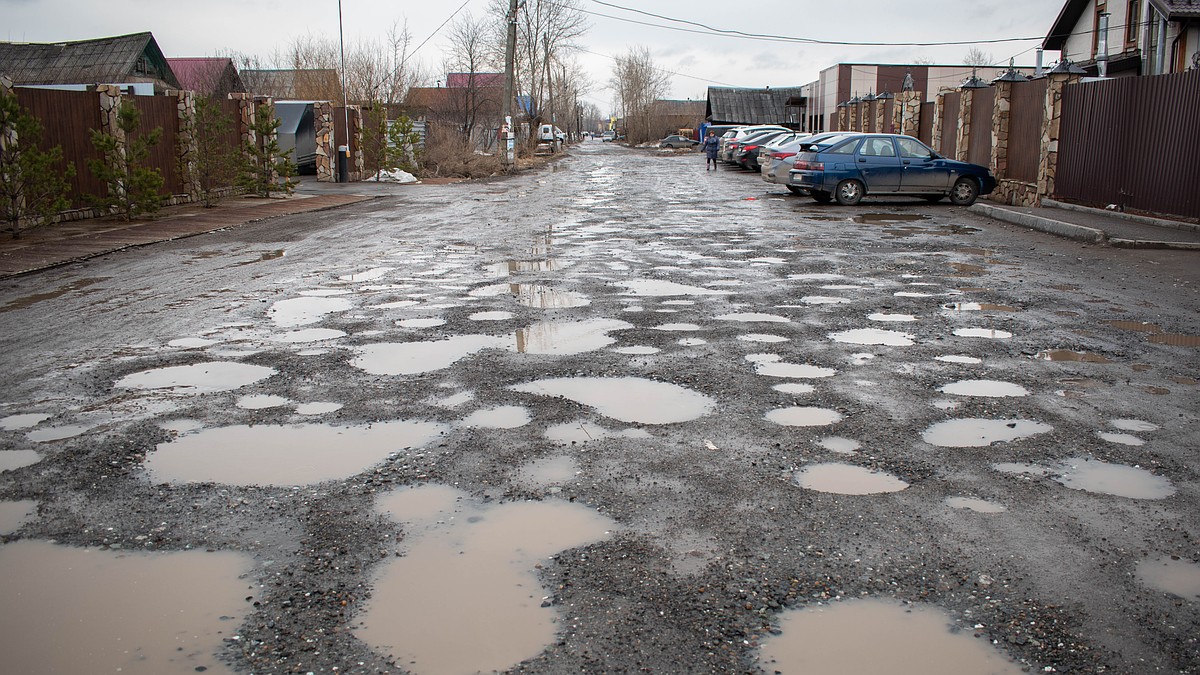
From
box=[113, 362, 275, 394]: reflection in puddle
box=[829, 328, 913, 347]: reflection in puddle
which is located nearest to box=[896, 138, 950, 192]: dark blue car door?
box=[829, 328, 913, 347]: reflection in puddle

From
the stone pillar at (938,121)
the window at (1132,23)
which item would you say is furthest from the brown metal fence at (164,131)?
the window at (1132,23)

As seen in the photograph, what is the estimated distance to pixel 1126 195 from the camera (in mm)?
16203

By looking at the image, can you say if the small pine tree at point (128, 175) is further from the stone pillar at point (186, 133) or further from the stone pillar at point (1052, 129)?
the stone pillar at point (1052, 129)

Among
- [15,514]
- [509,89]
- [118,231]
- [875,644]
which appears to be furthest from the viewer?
[509,89]

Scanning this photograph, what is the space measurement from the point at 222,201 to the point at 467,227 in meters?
8.16

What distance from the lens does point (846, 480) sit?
425 centimetres

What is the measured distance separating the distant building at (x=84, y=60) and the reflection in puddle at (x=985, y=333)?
130 feet

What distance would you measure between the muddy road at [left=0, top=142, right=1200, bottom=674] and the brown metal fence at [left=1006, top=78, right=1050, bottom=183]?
11.9 m

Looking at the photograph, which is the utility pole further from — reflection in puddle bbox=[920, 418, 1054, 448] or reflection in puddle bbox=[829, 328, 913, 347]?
reflection in puddle bbox=[920, 418, 1054, 448]

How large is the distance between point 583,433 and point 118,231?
12.5 meters

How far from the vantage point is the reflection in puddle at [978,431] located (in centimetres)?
479

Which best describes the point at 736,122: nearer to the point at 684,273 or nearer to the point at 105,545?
the point at 684,273

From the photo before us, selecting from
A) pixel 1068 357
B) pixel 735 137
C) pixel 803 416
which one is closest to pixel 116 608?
pixel 803 416

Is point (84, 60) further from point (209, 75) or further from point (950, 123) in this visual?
point (950, 123)
